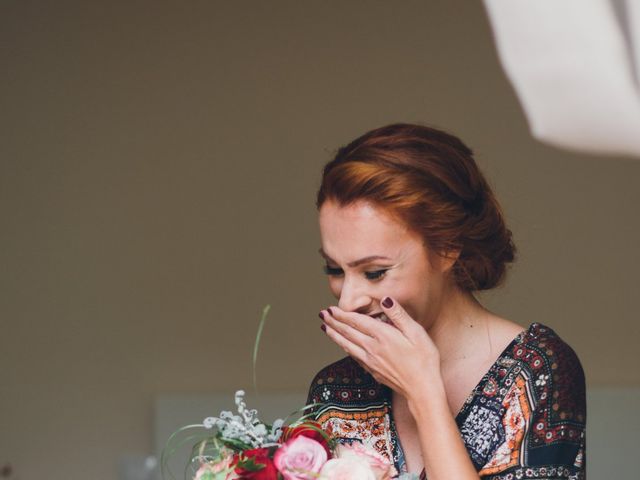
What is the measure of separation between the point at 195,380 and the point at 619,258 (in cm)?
179

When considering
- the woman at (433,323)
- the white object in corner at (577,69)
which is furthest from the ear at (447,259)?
the white object in corner at (577,69)

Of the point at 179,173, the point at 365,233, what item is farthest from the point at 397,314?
the point at 179,173

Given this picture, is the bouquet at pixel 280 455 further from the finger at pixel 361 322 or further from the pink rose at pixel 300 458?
the finger at pixel 361 322

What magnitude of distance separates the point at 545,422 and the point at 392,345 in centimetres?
32

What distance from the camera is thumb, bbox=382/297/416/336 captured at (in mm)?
1949

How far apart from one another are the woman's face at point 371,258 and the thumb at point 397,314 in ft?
0.07

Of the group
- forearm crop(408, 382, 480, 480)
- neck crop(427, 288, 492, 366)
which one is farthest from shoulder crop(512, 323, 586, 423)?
forearm crop(408, 382, 480, 480)

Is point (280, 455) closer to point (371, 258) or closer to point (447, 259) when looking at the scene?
point (371, 258)

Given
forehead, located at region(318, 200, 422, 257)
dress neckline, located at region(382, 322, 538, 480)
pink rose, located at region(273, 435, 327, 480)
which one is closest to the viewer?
pink rose, located at region(273, 435, 327, 480)

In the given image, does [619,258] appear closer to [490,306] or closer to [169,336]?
[490,306]

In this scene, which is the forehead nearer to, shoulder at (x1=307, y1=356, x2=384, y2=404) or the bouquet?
the bouquet

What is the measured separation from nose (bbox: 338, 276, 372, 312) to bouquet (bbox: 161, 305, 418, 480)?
0.25 meters

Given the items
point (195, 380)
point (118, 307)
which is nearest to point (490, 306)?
point (195, 380)

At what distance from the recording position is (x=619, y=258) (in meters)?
4.15
